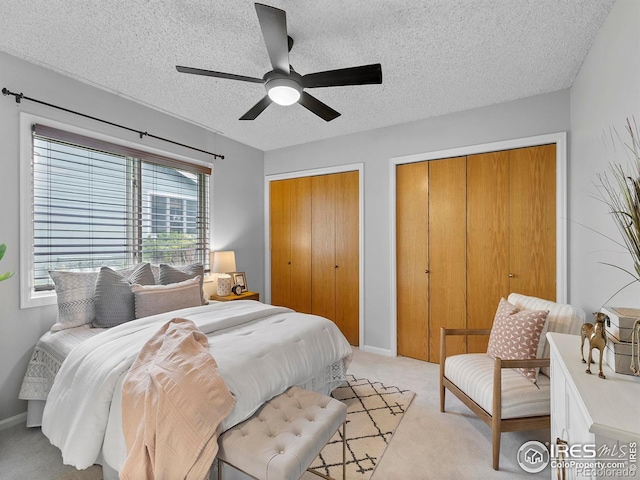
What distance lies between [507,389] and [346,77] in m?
2.10

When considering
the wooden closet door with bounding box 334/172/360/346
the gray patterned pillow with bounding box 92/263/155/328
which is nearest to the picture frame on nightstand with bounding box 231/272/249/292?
the wooden closet door with bounding box 334/172/360/346

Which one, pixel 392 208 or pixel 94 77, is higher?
pixel 94 77

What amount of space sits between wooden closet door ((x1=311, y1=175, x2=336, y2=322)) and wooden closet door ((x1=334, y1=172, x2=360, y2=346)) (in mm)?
72

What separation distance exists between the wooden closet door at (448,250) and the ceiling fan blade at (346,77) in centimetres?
177

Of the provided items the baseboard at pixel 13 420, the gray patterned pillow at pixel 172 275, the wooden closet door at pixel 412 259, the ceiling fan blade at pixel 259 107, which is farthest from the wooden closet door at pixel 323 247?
the baseboard at pixel 13 420

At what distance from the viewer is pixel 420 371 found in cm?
320

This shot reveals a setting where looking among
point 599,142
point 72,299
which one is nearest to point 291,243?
point 72,299

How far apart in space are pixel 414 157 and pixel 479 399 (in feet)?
8.05

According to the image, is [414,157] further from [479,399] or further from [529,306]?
[479,399]

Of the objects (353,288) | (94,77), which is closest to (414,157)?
(353,288)

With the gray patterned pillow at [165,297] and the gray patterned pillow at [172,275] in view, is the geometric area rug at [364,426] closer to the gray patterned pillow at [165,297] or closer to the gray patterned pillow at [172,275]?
the gray patterned pillow at [165,297]

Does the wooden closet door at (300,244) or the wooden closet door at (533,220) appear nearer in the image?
the wooden closet door at (533,220)

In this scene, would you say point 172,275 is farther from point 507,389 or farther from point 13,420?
point 507,389

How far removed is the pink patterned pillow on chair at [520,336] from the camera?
6.57ft
